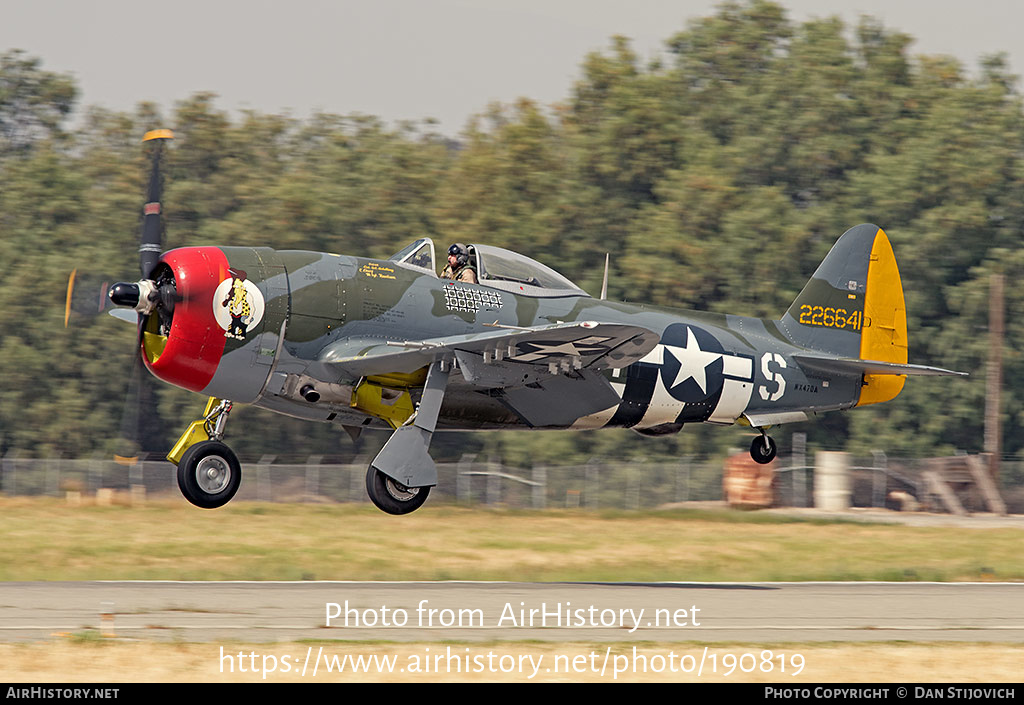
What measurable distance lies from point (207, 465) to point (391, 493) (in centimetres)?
209

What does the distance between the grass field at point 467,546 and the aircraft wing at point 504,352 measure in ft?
18.5

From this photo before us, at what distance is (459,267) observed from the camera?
15695mm

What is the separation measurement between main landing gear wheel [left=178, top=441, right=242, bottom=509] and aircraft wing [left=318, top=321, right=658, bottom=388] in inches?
64.1

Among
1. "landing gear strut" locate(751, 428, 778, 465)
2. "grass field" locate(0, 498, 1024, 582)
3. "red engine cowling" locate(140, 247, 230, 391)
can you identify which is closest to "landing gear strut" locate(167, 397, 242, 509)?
"red engine cowling" locate(140, 247, 230, 391)

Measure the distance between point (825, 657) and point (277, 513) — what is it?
16745 millimetres

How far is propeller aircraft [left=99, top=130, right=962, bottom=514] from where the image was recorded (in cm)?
1398

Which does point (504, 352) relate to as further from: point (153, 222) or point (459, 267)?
point (153, 222)

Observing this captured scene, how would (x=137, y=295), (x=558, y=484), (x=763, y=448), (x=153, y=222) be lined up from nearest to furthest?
(x=137, y=295), (x=153, y=222), (x=763, y=448), (x=558, y=484)

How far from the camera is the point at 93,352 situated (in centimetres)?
4178

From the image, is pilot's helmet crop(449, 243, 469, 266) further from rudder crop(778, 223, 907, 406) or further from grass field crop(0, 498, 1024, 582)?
grass field crop(0, 498, 1024, 582)

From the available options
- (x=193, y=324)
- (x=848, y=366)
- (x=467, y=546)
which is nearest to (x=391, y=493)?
(x=193, y=324)

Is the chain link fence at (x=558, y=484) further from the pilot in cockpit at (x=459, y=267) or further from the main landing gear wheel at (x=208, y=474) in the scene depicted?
the main landing gear wheel at (x=208, y=474)

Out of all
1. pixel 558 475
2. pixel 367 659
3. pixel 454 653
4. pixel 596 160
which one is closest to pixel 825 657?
pixel 454 653

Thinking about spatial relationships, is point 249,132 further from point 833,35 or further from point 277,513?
point 277,513
